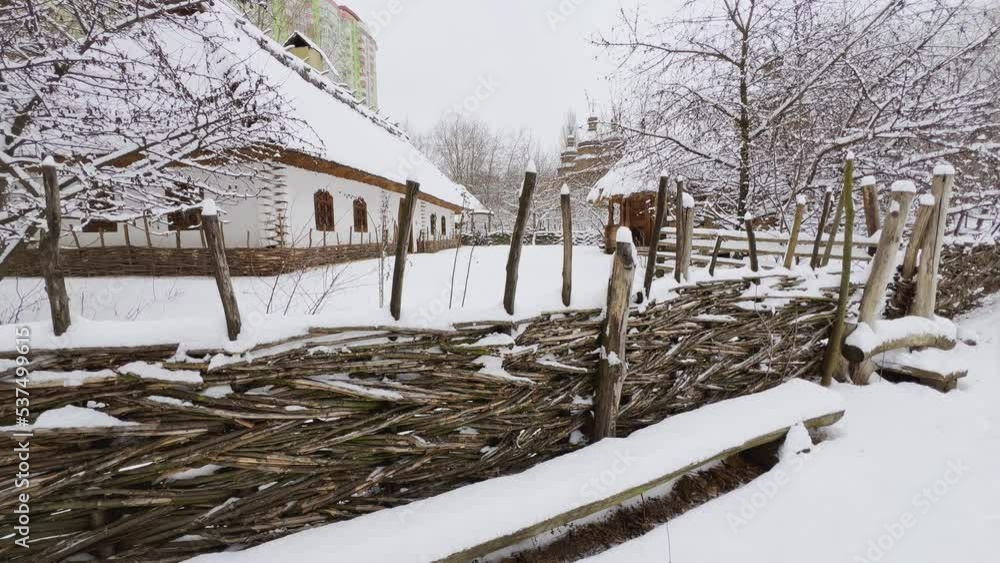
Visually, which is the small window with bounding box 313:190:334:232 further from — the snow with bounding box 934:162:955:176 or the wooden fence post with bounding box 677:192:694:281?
the snow with bounding box 934:162:955:176

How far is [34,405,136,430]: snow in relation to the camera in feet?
3.86

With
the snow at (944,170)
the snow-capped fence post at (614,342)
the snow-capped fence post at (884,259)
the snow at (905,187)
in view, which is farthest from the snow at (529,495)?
the snow at (944,170)

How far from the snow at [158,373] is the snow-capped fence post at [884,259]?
4026 mm

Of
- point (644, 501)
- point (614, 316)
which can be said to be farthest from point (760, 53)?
point (644, 501)

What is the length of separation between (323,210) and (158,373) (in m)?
10.5

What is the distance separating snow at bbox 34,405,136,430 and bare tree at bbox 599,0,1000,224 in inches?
247

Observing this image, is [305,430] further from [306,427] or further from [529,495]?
[529,495]

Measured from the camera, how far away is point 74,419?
120cm

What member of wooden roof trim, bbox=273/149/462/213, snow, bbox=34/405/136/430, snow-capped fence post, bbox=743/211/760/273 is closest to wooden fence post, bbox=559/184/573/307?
snow-capped fence post, bbox=743/211/760/273

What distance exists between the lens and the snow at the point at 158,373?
1.23m

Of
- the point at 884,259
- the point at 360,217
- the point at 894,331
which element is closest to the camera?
the point at 884,259

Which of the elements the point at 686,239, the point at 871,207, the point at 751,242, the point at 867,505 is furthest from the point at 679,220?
the point at 871,207

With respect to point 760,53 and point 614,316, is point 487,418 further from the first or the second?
point 760,53

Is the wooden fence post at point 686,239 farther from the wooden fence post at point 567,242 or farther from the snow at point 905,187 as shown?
the snow at point 905,187
